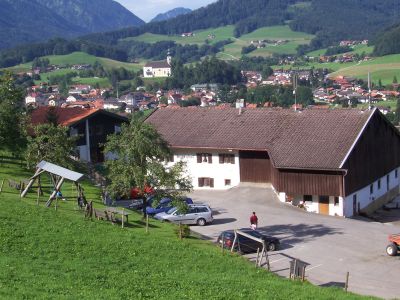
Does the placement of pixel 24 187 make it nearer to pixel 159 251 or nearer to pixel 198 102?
pixel 159 251

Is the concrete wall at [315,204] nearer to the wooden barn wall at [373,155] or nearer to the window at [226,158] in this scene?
the wooden barn wall at [373,155]

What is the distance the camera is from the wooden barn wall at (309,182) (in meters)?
44.0

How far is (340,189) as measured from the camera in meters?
43.9

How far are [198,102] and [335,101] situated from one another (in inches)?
1353

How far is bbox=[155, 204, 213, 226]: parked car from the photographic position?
38.2 metres

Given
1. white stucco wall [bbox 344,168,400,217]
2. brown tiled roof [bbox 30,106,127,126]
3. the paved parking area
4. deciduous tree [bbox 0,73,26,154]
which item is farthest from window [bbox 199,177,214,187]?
brown tiled roof [bbox 30,106,127,126]

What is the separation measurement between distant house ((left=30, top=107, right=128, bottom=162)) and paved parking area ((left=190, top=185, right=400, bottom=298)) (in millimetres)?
15913

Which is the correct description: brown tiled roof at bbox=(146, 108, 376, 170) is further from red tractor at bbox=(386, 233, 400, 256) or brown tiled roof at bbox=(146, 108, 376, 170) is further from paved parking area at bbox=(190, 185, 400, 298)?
red tractor at bbox=(386, 233, 400, 256)

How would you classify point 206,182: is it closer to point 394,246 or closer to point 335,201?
point 335,201

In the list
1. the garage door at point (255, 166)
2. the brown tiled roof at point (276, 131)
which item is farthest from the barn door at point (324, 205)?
the garage door at point (255, 166)

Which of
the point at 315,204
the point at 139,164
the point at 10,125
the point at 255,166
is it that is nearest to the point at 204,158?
the point at 255,166

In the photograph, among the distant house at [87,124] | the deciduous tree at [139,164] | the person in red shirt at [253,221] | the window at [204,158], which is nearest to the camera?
the deciduous tree at [139,164]

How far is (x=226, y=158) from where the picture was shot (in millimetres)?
51344

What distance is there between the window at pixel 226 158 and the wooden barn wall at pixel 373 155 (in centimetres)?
970
